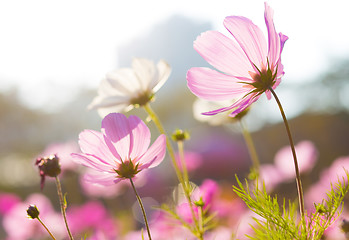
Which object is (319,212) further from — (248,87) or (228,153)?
(228,153)

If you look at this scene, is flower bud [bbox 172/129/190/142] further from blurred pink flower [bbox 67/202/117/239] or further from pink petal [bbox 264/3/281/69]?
blurred pink flower [bbox 67/202/117/239]

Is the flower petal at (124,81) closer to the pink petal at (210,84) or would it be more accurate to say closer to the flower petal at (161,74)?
the flower petal at (161,74)

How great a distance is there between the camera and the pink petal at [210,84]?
1.45 ft

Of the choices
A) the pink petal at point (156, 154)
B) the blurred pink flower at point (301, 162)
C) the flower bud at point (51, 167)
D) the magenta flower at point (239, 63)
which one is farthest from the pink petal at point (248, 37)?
the blurred pink flower at point (301, 162)

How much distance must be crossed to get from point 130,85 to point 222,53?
283 mm

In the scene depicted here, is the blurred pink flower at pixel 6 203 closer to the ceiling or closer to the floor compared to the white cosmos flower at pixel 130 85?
closer to the ceiling

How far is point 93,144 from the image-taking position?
45 centimetres

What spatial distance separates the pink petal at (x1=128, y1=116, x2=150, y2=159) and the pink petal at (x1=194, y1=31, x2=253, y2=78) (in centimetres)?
11

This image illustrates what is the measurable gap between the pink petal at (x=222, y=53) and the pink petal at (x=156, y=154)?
11 cm

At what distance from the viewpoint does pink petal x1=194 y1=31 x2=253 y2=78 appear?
0.44 meters

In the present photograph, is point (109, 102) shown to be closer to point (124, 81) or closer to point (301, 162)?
point (124, 81)

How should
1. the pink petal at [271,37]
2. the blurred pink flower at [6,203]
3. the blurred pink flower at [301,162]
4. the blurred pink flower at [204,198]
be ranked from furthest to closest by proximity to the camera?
1. the blurred pink flower at [6,203]
2. the blurred pink flower at [301,162]
3. the blurred pink flower at [204,198]
4. the pink petal at [271,37]

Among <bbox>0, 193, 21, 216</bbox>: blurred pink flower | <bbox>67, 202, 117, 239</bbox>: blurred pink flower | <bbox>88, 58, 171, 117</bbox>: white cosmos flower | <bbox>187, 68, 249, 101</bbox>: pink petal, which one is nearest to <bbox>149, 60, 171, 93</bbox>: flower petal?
<bbox>88, 58, 171, 117</bbox>: white cosmos flower

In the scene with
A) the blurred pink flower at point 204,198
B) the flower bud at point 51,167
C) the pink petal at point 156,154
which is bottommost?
the blurred pink flower at point 204,198
